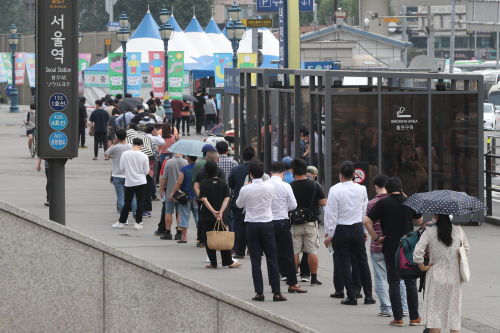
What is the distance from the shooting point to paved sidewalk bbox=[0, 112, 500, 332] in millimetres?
7969

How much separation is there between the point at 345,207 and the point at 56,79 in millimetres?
3378

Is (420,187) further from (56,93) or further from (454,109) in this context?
(56,93)

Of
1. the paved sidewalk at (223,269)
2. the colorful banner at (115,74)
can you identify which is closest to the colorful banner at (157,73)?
the colorful banner at (115,74)

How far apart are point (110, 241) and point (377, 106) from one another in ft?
17.7

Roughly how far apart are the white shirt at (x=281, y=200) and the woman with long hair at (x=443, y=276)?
7.87 feet

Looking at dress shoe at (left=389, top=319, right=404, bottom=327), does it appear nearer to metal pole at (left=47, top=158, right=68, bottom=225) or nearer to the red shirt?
metal pole at (left=47, top=158, right=68, bottom=225)

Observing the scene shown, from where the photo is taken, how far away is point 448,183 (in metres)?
14.1

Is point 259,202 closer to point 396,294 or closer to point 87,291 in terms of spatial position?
point 396,294

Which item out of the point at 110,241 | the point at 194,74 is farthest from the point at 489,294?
the point at 194,74

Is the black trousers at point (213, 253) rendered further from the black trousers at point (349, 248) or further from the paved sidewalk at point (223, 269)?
the black trousers at point (349, 248)

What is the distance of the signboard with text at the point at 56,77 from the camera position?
6.92 m

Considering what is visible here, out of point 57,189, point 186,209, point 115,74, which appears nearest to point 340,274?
point 57,189

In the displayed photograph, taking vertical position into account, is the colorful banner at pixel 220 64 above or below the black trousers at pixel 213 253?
above

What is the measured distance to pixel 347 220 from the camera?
8.31 meters
